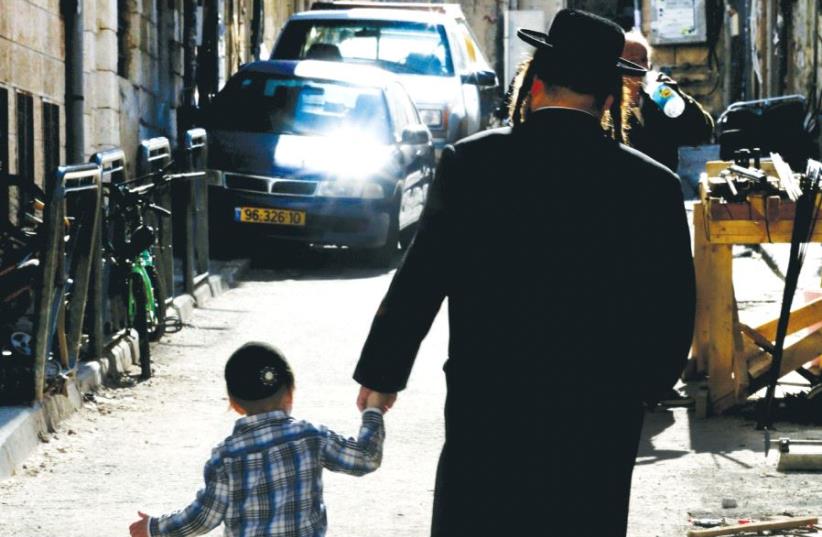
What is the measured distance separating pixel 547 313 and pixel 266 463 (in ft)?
3.28

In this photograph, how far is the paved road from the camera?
7.16 metres

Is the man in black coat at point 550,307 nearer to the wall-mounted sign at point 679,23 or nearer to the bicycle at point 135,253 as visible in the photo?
the bicycle at point 135,253

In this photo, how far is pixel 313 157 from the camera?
16.3m

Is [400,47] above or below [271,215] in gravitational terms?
above

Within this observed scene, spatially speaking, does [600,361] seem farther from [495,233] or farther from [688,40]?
[688,40]

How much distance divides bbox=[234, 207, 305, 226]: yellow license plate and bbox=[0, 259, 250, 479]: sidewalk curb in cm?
341

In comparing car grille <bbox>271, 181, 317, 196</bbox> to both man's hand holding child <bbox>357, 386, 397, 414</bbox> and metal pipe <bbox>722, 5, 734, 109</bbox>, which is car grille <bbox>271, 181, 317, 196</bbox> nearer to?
man's hand holding child <bbox>357, 386, 397, 414</bbox>

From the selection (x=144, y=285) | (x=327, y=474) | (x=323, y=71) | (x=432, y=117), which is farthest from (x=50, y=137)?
(x=327, y=474)

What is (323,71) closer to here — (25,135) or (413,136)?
(413,136)

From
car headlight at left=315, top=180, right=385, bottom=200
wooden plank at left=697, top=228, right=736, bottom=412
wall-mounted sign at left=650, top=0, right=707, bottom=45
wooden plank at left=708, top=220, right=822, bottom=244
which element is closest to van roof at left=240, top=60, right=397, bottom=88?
car headlight at left=315, top=180, right=385, bottom=200

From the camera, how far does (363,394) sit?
438cm

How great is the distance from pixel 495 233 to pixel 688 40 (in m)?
34.3

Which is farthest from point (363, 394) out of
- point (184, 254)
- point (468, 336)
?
point (184, 254)

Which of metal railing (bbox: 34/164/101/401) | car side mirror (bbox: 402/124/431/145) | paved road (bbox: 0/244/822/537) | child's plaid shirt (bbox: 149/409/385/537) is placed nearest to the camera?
child's plaid shirt (bbox: 149/409/385/537)
